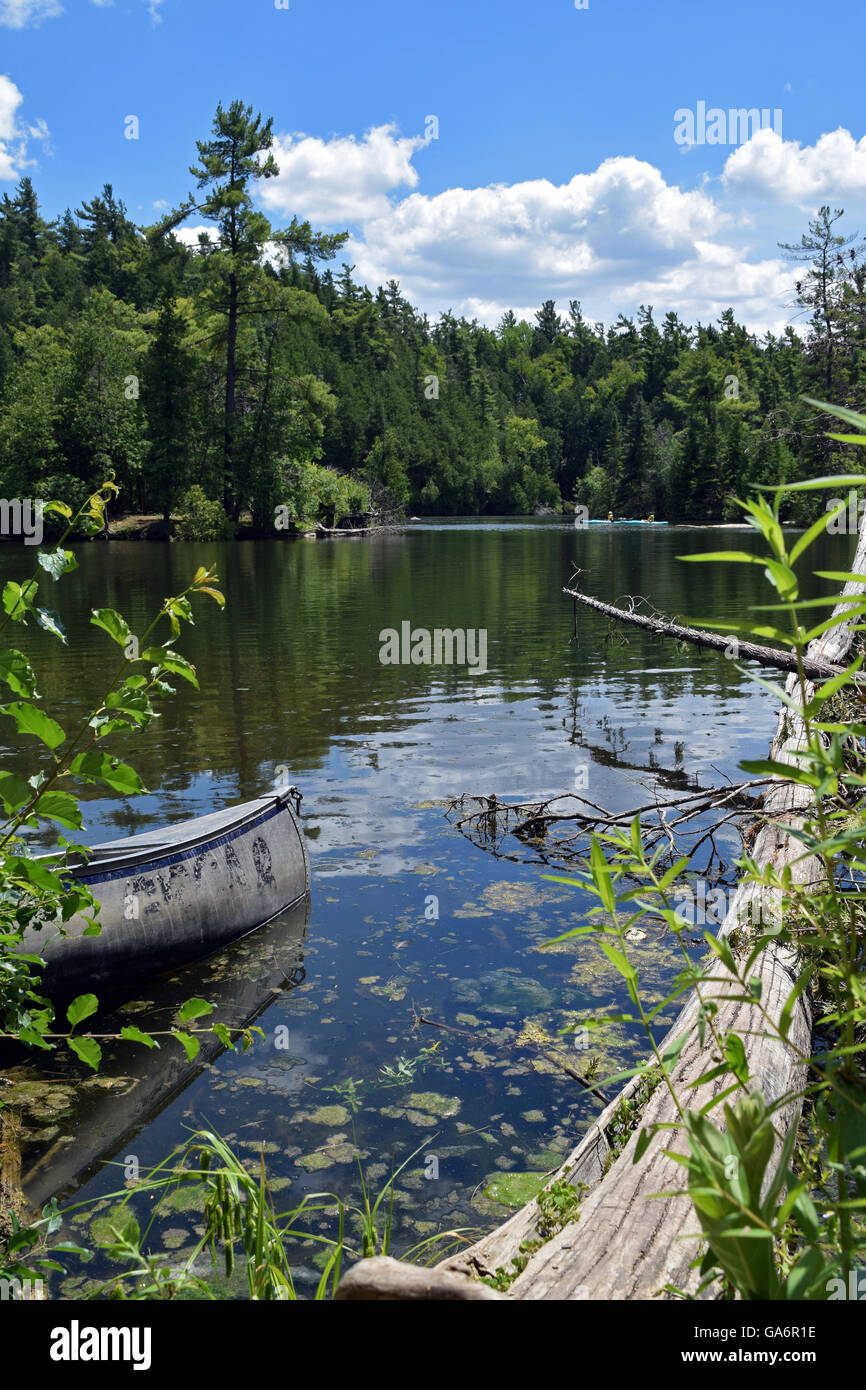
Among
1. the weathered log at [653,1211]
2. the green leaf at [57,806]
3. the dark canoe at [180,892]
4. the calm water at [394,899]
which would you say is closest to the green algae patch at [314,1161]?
the calm water at [394,899]

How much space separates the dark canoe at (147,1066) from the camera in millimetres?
5355

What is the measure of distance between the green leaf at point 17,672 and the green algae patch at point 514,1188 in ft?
11.3

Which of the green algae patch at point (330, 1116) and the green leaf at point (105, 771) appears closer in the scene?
the green leaf at point (105, 771)

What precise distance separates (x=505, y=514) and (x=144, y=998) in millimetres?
127682

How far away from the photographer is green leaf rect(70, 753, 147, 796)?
279 cm

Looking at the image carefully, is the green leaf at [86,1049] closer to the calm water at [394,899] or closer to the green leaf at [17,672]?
the green leaf at [17,672]

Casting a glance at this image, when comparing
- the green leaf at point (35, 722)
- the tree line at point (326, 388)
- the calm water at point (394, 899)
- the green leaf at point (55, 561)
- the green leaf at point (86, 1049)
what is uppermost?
the tree line at point (326, 388)

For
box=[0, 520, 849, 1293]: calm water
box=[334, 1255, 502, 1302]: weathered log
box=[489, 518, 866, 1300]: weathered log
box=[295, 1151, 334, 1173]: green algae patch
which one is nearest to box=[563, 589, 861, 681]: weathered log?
box=[0, 520, 849, 1293]: calm water

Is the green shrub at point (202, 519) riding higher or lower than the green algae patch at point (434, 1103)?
higher

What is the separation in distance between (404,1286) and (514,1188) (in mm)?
3609

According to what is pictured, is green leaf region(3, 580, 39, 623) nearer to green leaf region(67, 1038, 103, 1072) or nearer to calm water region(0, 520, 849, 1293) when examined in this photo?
green leaf region(67, 1038, 103, 1072)

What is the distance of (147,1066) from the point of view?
6.26 meters

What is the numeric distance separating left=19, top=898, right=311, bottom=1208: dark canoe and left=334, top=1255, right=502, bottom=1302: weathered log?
351cm

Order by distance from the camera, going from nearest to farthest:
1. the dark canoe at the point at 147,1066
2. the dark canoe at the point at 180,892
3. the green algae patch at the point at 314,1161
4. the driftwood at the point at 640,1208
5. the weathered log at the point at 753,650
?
the driftwood at the point at 640,1208 < the green algae patch at the point at 314,1161 < the dark canoe at the point at 147,1066 < the dark canoe at the point at 180,892 < the weathered log at the point at 753,650
